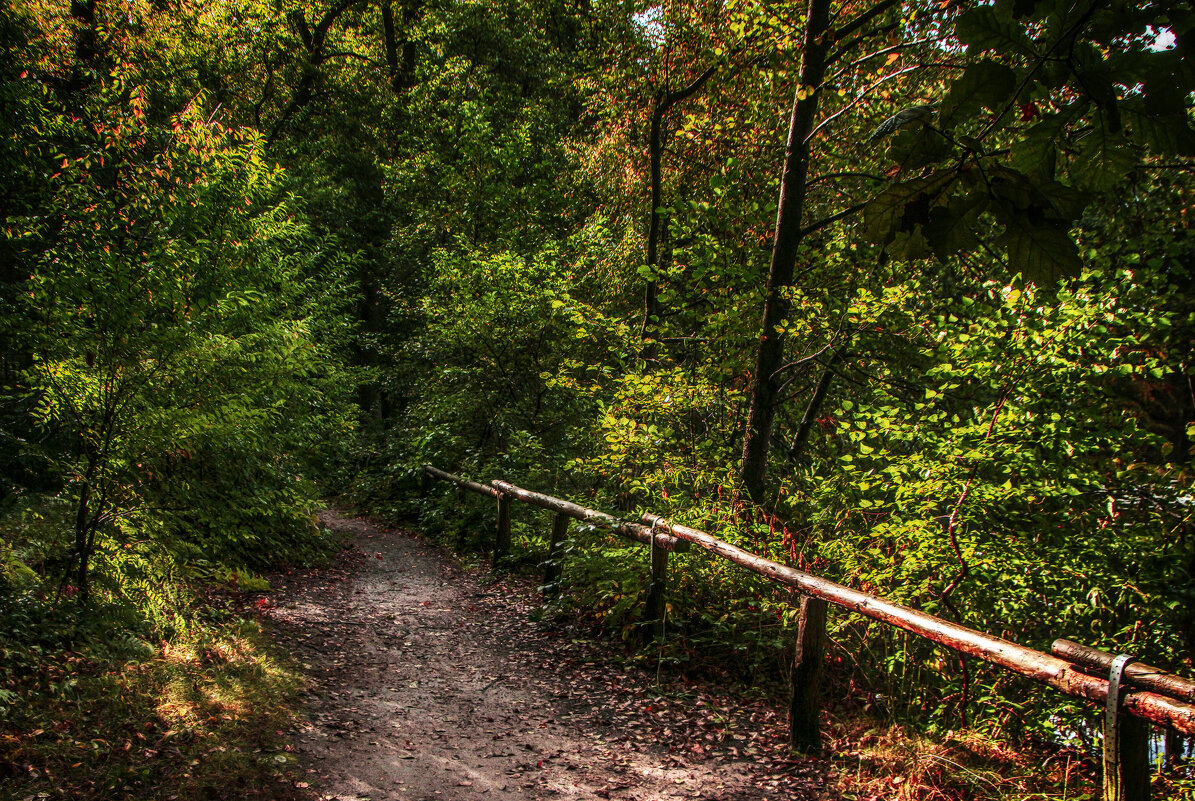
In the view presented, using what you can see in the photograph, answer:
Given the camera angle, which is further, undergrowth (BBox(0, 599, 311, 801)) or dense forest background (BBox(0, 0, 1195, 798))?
undergrowth (BBox(0, 599, 311, 801))

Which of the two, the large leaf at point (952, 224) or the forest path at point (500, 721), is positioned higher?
the large leaf at point (952, 224)

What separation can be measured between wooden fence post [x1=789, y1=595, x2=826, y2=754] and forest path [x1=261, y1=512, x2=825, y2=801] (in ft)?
0.50

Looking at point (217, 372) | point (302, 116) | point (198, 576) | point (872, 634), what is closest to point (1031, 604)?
point (872, 634)

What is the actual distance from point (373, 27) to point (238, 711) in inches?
952

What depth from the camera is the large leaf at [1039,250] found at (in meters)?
Answer: 1.37

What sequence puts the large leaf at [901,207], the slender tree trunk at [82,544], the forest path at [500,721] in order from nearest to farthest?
the large leaf at [901,207] → the forest path at [500,721] → the slender tree trunk at [82,544]

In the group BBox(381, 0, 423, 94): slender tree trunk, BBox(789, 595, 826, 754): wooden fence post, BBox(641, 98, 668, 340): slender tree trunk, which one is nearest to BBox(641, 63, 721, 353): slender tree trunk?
BBox(641, 98, 668, 340): slender tree trunk

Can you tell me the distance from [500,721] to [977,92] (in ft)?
14.5

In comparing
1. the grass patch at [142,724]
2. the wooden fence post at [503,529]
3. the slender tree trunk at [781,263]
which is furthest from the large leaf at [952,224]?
the wooden fence post at [503,529]

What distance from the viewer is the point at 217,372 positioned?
574 centimetres

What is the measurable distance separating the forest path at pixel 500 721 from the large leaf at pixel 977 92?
3.44 meters

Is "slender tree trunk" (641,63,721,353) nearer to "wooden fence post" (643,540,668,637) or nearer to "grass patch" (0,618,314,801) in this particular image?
"wooden fence post" (643,540,668,637)

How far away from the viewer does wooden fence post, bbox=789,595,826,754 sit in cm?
411

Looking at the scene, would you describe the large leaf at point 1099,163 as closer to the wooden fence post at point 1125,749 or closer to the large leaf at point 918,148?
the large leaf at point 918,148
